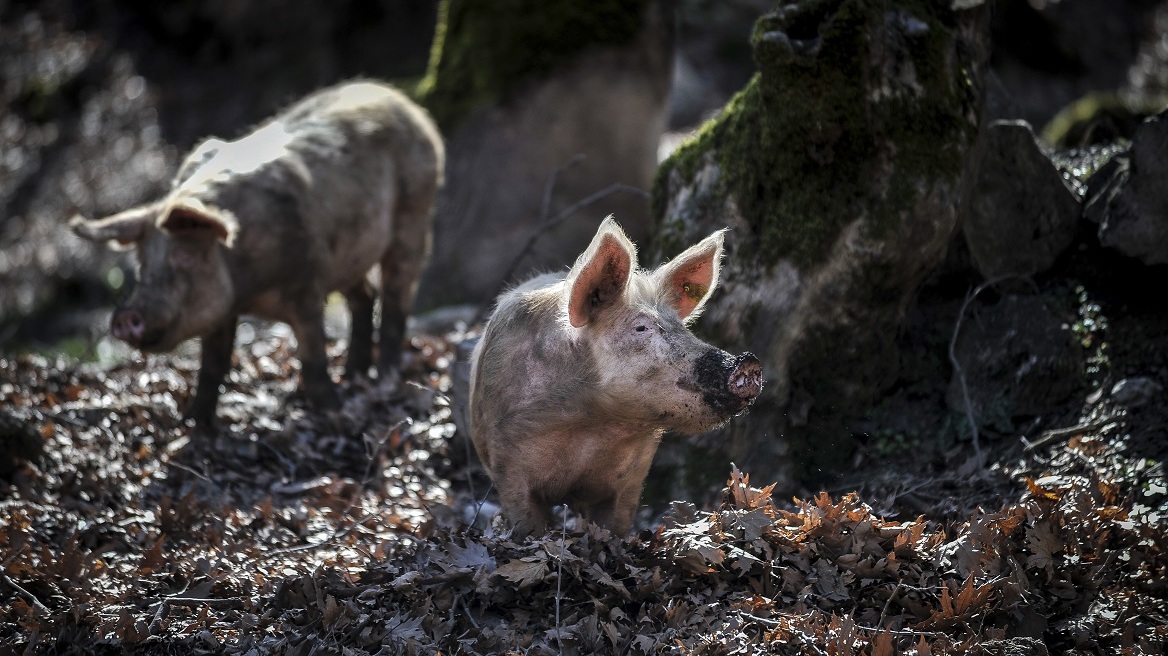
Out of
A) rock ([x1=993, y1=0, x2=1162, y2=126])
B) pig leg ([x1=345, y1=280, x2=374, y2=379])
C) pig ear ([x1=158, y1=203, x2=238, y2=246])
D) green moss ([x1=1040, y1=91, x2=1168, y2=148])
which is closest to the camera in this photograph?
pig ear ([x1=158, y1=203, x2=238, y2=246])

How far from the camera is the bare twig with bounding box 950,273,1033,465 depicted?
6414mm

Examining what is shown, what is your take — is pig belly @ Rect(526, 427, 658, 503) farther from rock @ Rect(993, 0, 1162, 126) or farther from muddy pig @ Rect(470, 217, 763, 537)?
rock @ Rect(993, 0, 1162, 126)

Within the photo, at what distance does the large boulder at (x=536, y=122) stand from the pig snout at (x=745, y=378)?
7.53 meters

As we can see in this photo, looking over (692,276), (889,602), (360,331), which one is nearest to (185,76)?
(360,331)

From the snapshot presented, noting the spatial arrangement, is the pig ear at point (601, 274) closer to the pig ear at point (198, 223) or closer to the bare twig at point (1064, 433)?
the bare twig at point (1064, 433)

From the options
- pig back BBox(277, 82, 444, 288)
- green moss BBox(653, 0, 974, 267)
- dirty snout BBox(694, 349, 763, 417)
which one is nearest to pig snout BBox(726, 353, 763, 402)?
dirty snout BBox(694, 349, 763, 417)

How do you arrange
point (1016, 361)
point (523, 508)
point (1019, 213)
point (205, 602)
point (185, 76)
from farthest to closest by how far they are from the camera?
point (185, 76)
point (1019, 213)
point (1016, 361)
point (523, 508)
point (205, 602)

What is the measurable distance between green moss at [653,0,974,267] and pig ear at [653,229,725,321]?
1091mm

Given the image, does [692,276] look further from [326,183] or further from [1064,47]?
[1064,47]

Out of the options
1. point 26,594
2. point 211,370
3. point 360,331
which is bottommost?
point 360,331

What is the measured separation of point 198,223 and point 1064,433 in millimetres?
5950

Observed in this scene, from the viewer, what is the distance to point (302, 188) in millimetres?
9008

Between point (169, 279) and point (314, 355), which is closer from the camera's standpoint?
point (169, 279)

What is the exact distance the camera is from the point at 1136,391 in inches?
246
